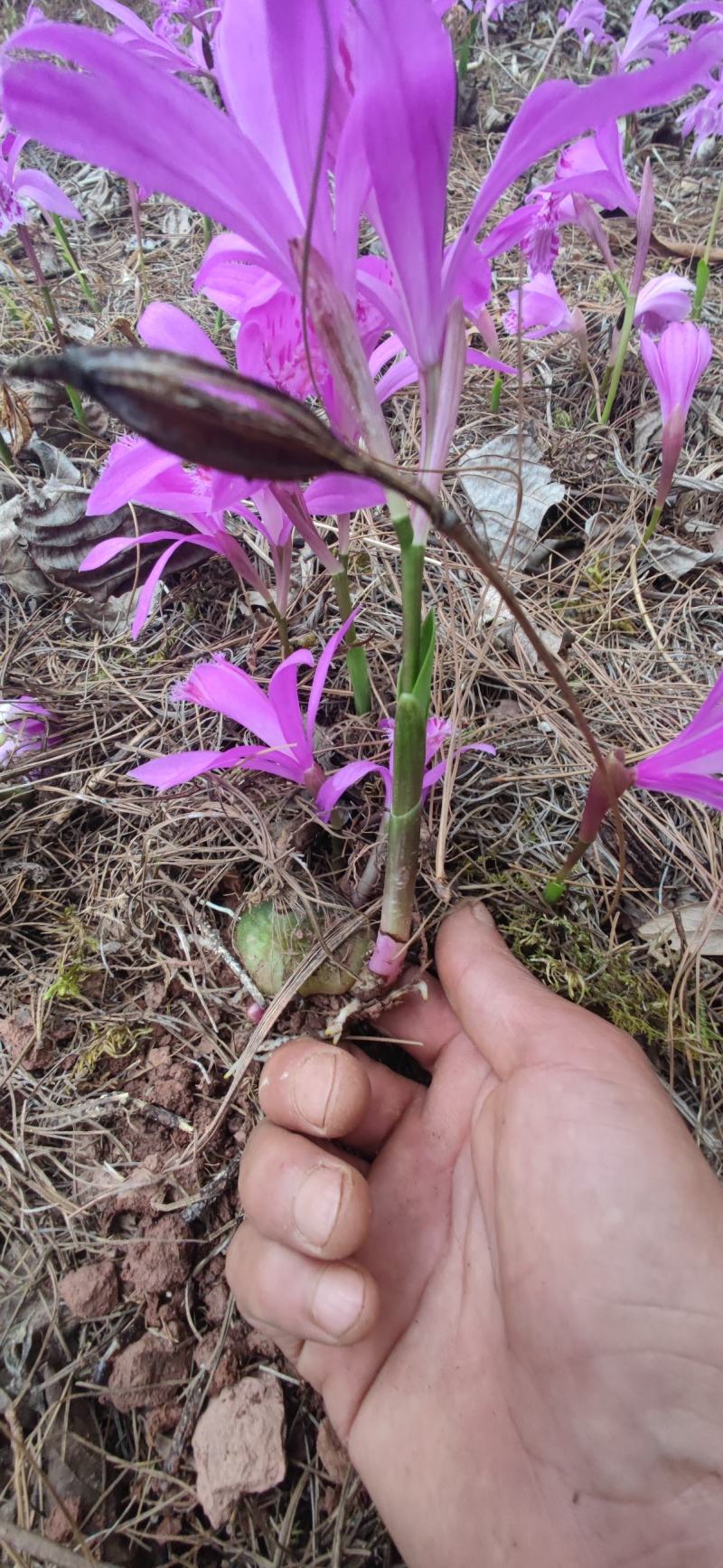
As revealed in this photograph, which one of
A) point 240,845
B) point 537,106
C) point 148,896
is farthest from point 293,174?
point 148,896

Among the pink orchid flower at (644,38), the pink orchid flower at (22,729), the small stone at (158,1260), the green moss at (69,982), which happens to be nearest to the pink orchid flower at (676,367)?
the pink orchid flower at (644,38)

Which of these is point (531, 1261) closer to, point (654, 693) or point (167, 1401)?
point (167, 1401)

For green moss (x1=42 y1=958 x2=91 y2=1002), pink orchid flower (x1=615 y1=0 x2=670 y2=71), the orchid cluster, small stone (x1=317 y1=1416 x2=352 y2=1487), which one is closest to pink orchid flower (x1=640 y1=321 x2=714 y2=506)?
pink orchid flower (x1=615 y1=0 x2=670 y2=71)

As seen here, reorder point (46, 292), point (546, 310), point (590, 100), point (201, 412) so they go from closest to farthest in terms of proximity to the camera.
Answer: point (201, 412), point (590, 100), point (546, 310), point (46, 292)

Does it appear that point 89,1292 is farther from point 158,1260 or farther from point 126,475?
point 126,475

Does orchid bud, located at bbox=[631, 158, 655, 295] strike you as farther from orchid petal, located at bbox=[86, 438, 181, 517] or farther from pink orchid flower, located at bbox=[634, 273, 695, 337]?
orchid petal, located at bbox=[86, 438, 181, 517]

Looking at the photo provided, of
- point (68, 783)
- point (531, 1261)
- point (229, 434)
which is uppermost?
point (229, 434)

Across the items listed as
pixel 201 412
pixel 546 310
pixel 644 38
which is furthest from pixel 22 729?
pixel 644 38
